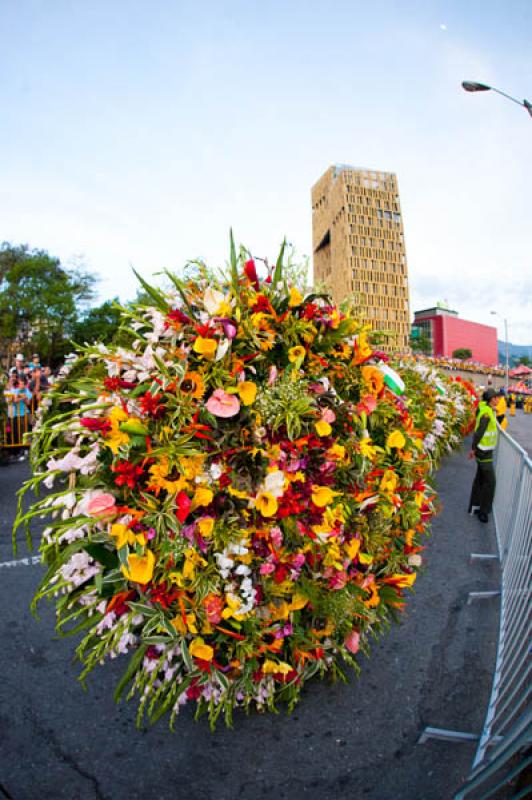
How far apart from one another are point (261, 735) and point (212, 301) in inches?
89.4

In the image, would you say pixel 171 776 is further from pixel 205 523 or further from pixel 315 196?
pixel 315 196

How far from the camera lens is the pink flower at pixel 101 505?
2.01 m

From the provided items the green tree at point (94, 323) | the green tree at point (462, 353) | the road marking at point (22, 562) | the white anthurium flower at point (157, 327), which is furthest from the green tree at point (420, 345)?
the white anthurium flower at point (157, 327)

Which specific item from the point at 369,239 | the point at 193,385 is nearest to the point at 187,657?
the point at 193,385

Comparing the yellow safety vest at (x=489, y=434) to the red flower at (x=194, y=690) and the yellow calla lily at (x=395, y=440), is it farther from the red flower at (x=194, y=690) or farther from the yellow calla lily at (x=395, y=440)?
the red flower at (x=194, y=690)

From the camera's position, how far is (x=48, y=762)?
7.73ft

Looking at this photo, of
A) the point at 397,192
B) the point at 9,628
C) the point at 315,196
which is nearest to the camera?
the point at 9,628

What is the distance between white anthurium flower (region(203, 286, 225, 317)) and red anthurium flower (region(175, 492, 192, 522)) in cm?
85

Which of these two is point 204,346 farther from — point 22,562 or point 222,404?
point 22,562

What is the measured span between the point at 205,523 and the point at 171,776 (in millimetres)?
1270

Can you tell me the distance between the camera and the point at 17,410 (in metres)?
10.6

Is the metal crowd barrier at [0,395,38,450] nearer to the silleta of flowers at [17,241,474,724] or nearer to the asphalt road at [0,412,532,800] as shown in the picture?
the asphalt road at [0,412,532,800]

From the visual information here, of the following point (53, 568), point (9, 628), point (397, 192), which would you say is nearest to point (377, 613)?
point (53, 568)

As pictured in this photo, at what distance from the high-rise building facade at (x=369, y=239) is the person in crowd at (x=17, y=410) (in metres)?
93.5
